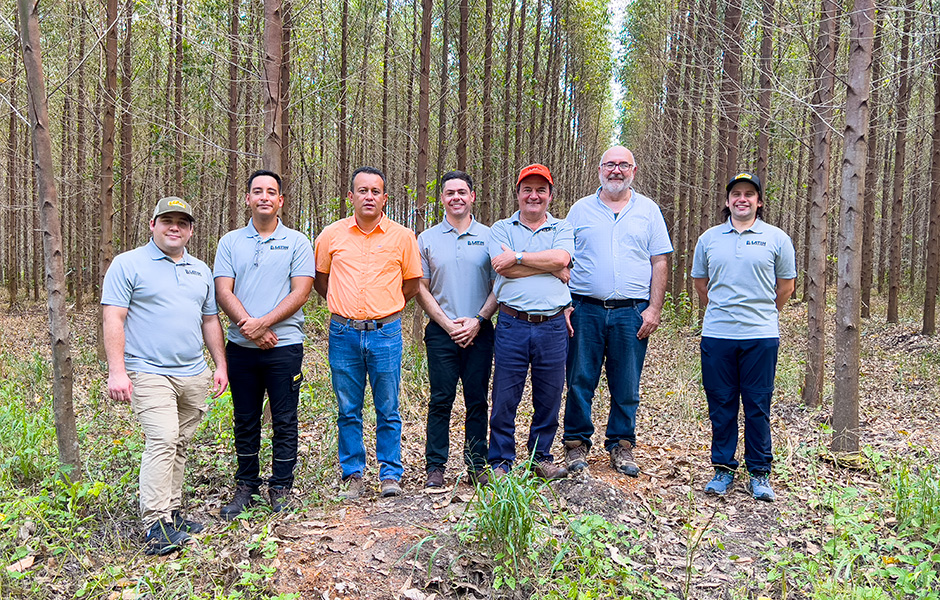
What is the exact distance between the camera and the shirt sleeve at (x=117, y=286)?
3.60 meters

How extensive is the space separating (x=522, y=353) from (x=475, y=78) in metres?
12.3

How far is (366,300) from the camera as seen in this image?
4.09 m

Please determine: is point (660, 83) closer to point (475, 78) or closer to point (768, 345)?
point (475, 78)

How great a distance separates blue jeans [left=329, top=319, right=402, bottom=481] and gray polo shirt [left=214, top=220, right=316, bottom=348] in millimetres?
346

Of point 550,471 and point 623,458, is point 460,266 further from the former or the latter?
point 623,458

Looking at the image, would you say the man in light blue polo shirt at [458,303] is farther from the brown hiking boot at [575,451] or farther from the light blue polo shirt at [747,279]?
the light blue polo shirt at [747,279]

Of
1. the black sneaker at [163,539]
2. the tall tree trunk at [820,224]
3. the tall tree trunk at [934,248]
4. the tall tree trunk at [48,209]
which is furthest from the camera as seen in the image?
the tall tree trunk at [934,248]

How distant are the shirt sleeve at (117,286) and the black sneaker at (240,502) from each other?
4.71ft

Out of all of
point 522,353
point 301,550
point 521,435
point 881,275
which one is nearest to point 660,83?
point 881,275

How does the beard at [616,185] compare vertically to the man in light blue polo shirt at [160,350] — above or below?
above

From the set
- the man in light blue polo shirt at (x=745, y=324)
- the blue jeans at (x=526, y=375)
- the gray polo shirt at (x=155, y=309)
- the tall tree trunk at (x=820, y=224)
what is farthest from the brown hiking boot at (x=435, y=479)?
the tall tree trunk at (x=820, y=224)

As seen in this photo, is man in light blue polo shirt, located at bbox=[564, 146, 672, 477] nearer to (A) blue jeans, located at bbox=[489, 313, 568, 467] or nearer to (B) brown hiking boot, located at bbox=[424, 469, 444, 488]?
(A) blue jeans, located at bbox=[489, 313, 568, 467]

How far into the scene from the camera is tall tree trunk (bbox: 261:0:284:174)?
5473mm

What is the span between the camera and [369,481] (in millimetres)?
4699
